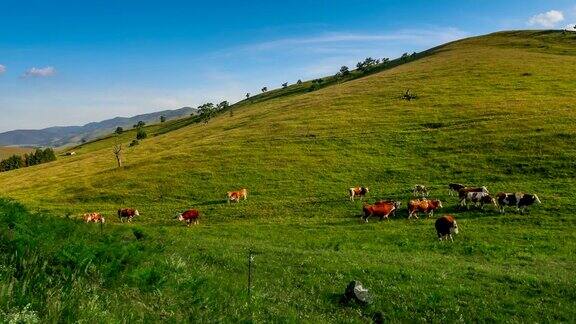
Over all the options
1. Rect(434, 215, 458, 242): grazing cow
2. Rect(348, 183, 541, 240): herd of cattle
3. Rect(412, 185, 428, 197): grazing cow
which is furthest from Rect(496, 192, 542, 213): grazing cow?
Rect(434, 215, 458, 242): grazing cow

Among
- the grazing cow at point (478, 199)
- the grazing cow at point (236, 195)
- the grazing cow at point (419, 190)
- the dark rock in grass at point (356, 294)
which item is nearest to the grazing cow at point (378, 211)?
the grazing cow at point (478, 199)

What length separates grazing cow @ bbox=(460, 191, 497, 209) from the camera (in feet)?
130

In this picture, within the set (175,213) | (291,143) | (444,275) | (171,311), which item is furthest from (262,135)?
(171,311)

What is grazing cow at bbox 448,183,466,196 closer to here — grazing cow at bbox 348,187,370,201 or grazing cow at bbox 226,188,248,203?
grazing cow at bbox 348,187,370,201

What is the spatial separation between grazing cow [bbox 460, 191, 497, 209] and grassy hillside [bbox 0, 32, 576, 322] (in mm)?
1753

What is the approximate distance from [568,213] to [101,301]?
3753 centimetres

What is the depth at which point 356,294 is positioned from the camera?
15.6m

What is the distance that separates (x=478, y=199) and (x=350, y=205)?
37.2ft

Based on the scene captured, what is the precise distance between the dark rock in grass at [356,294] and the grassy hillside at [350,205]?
41 centimetres

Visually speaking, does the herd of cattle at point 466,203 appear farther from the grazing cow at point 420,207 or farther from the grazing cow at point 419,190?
the grazing cow at point 419,190

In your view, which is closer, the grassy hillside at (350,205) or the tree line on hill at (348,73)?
the grassy hillside at (350,205)

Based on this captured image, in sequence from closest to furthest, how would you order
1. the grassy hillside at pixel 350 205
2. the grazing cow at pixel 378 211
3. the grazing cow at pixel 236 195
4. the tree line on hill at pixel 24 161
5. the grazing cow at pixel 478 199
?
the grassy hillside at pixel 350 205 < the grazing cow at pixel 378 211 < the grazing cow at pixel 478 199 < the grazing cow at pixel 236 195 < the tree line on hill at pixel 24 161

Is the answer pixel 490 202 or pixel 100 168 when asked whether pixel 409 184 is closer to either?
pixel 490 202

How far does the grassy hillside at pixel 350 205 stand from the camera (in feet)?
41.1
